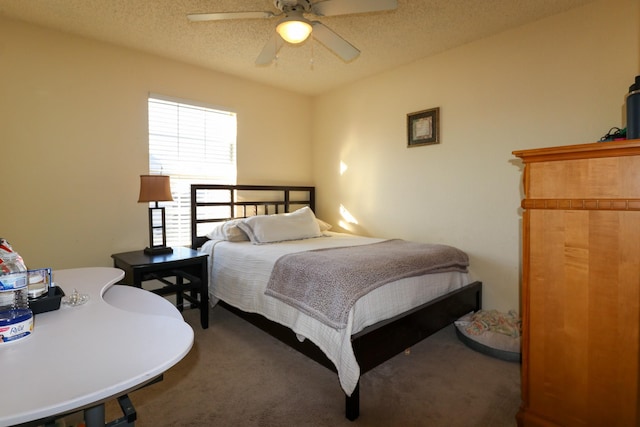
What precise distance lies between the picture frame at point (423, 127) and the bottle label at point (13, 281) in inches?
123

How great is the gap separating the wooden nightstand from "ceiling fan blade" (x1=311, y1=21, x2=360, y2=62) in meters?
1.94

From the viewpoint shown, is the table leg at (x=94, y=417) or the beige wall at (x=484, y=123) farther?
the beige wall at (x=484, y=123)

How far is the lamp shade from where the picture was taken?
276cm

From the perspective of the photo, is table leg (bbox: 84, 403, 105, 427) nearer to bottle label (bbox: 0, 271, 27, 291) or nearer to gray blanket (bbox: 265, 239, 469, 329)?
bottle label (bbox: 0, 271, 27, 291)

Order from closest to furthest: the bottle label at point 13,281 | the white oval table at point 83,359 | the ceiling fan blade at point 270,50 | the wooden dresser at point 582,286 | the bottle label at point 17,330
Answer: the white oval table at point 83,359 < the bottle label at point 17,330 < the bottle label at point 13,281 < the wooden dresser at point 582,286 < the ceiling fan blade at point 270,50

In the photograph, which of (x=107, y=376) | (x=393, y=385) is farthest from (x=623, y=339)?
(x=107, y=376)

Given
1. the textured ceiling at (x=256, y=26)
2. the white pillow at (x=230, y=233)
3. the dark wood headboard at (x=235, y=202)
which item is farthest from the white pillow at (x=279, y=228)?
the textured ceiling at (x=256, y=26)

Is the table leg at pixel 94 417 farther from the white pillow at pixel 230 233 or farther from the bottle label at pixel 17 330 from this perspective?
the white pillow at pixel 230 233

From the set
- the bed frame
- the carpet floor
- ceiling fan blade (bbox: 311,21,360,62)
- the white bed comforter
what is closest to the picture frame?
the white bed comforter

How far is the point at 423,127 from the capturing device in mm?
3301

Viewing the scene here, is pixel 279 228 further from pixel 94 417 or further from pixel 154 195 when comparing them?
pixel 94 417

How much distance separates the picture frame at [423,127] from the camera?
10.5 ft

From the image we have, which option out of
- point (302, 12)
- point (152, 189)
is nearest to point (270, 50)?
point (302, 12)

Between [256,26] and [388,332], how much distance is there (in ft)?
8.00
